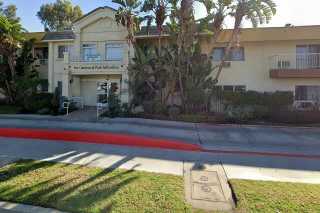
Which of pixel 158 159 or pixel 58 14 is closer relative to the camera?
pixel 158 159

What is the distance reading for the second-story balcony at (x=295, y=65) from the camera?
19359mm

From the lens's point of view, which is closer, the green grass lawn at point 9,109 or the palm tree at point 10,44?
the green grass lawn at point 9,109

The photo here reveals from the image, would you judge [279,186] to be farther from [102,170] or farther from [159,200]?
[102,170]

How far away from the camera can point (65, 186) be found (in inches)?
228

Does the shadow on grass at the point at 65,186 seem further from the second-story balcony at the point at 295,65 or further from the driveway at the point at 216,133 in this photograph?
the second-story balcony at the point at 295,65

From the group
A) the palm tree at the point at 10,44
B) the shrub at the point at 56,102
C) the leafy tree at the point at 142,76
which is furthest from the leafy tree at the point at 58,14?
the leafy tree at the point at 142,76

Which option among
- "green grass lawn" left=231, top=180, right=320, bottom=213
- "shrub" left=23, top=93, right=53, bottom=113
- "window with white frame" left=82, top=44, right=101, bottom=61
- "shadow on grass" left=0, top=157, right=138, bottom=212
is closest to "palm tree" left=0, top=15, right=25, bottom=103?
"shrub" left=23, top=93, right=53, bottom=113

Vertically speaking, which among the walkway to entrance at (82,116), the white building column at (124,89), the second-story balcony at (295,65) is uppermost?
the second-story balcony at (295,65)

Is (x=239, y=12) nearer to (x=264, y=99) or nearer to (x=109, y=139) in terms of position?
(x=264, y=99)

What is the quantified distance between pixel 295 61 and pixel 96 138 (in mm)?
15621

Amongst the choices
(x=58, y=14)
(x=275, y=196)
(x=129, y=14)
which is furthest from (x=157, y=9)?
(x=58, y=14)

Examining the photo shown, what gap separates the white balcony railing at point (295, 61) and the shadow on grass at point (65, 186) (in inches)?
664

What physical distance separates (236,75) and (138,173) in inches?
631

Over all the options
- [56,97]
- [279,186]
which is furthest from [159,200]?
[56,97]
